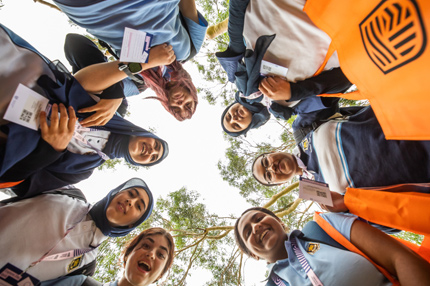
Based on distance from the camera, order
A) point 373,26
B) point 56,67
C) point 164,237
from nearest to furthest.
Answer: point 373,26
point 56,67
point 164,237

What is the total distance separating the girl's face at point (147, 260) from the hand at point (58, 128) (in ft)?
5.66

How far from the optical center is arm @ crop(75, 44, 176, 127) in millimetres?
1675

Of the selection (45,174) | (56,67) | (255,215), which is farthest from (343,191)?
(45,174)

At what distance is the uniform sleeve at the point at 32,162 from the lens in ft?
4.74

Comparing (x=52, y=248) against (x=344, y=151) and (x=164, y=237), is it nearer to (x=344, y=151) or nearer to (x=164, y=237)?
(x=164, y=237)

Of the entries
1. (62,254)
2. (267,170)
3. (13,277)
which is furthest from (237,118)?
(13,277)

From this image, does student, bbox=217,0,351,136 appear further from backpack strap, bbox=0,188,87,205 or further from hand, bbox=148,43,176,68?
backpack strap, bbox=0,188,87,205

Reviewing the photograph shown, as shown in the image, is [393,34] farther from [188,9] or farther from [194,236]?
[194,236]

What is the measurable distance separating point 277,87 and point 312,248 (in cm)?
157

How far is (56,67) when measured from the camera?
5.06 ft

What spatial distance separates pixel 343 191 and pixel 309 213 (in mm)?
4035

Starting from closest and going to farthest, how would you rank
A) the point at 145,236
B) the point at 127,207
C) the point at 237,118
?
the point at 127,207, the point at 145,236, the point at 237,118

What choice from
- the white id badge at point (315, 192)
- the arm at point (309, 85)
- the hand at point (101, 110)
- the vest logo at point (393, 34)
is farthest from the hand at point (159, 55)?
the white id badge at point (315, 192)

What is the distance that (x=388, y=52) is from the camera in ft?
2.17
